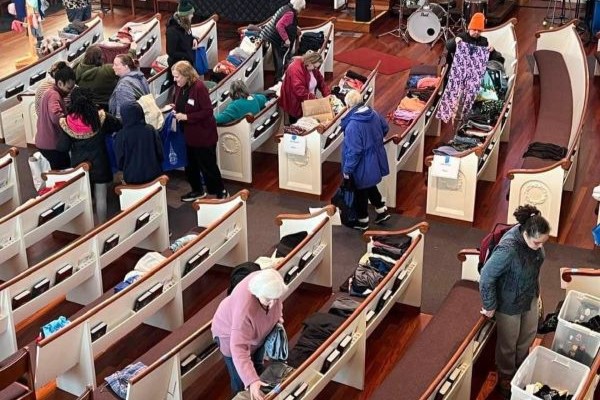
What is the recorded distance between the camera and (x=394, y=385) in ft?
18.9

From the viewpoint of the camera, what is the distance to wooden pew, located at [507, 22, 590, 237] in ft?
25.2

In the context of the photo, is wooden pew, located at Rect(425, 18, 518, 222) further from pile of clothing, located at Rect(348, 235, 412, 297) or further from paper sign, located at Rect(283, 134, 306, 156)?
pile of clothing, located at Rect(348, 235, 412, 297)

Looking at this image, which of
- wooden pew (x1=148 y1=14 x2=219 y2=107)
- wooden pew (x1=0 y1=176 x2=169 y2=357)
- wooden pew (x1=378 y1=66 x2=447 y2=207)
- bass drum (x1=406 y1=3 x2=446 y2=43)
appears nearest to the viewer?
wooden pew (x1=0 y1=176 x2=169 y2=357)

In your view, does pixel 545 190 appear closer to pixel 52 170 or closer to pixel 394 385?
pixel 394 385

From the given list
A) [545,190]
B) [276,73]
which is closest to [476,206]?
[545,190]

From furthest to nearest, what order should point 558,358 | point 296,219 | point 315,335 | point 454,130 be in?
point 454,130
point 296,219
point 315,335
point 558,358

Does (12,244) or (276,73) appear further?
(276,73)

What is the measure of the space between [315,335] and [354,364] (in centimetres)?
32

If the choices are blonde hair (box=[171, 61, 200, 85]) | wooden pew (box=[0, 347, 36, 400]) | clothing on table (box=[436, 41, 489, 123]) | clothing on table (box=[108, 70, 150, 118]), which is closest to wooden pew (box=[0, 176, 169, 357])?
wooden pew (box=[0, 347, 36, 400])

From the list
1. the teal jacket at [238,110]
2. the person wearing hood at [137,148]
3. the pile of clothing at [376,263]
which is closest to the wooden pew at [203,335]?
the pile of clothing at [376,263]

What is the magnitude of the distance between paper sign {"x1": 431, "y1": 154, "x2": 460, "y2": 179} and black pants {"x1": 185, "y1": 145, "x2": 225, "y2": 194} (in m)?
1.99

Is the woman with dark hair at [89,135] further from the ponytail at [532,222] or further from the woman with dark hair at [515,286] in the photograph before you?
the ponytail at [532,222]

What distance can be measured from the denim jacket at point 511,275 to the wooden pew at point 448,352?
0.18 m

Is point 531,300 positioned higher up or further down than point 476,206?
higher up
